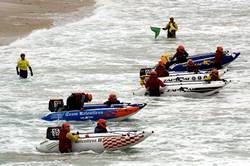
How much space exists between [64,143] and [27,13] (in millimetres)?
36171

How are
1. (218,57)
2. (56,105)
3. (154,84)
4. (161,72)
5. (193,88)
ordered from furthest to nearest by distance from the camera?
1. (218,57)
2. (161,72)
3. (193,88)
4. (154,84)
5. (56,105)

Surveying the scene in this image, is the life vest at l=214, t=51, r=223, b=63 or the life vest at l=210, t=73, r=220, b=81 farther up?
the life vest at l=214, t=51, r=223, b=63

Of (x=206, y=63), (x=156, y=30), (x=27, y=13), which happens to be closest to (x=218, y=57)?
(x=206, y=63)

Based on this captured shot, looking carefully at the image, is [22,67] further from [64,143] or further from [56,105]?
[64,143]

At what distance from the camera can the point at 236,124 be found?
1101 inches

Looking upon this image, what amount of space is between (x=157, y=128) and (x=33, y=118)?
16.4 feet

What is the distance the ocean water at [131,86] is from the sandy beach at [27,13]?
1.26 meters

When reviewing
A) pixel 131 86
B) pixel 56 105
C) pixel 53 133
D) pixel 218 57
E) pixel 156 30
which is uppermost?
pixel 156 30

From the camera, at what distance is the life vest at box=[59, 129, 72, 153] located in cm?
2373

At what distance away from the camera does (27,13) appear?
58781 millimetres

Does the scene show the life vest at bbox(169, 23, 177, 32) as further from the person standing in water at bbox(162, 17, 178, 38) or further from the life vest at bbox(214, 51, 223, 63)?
the life vest at bbox(214, 51, 223, 63)

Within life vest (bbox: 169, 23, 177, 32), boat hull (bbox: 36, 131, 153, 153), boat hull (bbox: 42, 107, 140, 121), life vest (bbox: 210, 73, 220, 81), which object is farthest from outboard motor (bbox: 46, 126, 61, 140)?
life vest (bbox: 169, 23, 177, 32)

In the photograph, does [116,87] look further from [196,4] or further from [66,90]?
[196,4]

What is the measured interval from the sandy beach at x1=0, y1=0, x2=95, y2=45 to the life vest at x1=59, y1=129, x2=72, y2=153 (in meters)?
23.4
